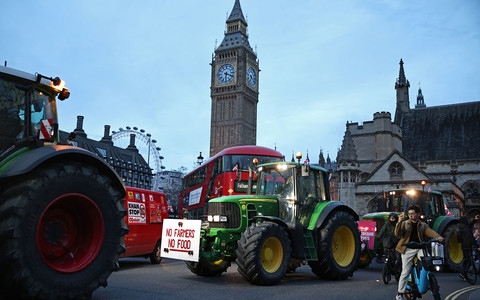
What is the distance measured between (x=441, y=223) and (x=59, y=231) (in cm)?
1169

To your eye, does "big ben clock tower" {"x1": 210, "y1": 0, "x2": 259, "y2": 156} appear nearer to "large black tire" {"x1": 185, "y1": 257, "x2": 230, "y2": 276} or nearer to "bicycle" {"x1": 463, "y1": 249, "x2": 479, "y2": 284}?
"bicycle" {"x1": 463, "y1": 249, "x2": 479, "y2": 284}

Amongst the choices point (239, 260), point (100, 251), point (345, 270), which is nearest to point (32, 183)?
point (100, 251)

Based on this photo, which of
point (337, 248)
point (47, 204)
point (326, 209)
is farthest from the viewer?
point (337, 248)

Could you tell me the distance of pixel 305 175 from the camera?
883 cm

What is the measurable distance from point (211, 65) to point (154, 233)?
9650 centimetres

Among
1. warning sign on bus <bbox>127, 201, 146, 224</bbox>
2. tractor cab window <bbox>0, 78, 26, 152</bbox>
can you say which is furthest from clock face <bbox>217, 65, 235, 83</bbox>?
tractor cab window <bbox>0, 78, 26, 152</bbox>

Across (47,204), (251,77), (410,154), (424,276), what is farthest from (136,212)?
(251,77)

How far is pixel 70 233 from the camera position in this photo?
496 centimetres

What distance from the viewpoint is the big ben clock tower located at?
10244 centimetres

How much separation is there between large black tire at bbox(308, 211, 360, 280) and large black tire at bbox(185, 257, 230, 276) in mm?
2031

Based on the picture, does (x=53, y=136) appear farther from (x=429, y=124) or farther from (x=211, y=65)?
(x=211, y=65)

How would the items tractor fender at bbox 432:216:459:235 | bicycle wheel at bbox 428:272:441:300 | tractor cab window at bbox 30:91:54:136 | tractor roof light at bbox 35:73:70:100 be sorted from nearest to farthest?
tractor cab window at bbox 30:91:54:136 → tractor roof light at bbox 35:73:70:100 → bicycle wheel at bbox 428:272:441:300 → tractor fender at bbox 432:216:459:235

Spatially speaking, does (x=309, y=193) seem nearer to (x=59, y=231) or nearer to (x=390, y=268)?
(x=390, y=268)

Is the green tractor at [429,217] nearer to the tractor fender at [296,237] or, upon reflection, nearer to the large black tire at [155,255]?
the tractor fender at [296,237]
